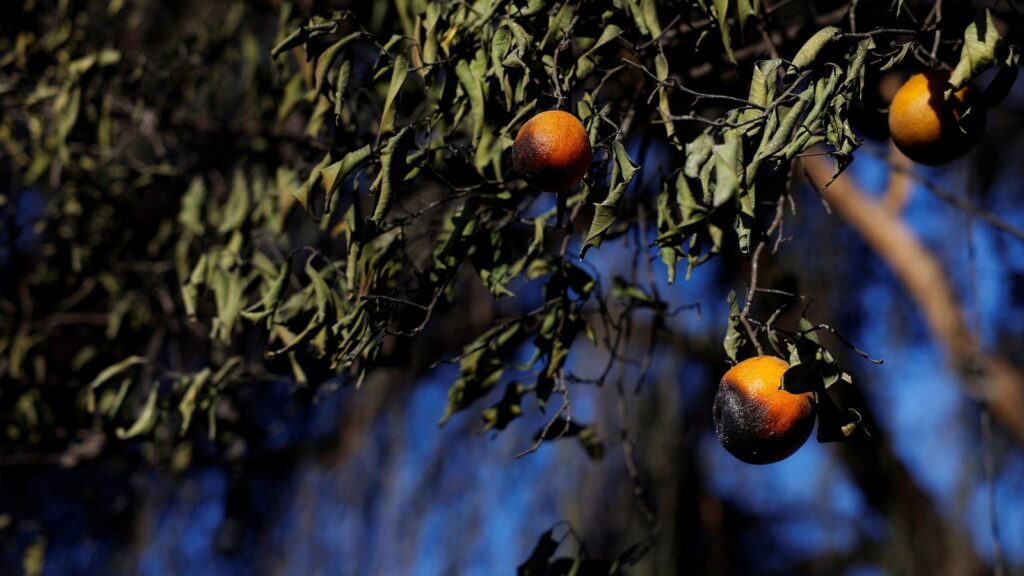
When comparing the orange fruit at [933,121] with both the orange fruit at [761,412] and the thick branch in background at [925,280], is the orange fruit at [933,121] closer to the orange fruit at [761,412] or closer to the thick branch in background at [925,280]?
the orange fruit at [761,412]

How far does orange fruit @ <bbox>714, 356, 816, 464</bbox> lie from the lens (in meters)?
0.88

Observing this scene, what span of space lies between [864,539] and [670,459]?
923 mm

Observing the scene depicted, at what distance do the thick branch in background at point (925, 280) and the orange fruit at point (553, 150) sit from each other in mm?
2028

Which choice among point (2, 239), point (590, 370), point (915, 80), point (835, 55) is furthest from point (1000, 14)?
point (2, 239)

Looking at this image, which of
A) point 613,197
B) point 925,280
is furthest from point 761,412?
point 925,280

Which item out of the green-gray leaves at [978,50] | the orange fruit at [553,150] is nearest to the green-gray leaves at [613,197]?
the orange fruit at [553,150]

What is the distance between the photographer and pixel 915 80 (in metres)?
1.11

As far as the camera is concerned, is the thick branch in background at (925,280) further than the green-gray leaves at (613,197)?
Yes

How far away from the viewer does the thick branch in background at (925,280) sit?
2.84 metres

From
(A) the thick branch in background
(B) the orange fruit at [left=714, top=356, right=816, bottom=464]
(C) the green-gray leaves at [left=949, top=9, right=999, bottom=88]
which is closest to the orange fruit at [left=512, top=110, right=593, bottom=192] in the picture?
(B) the orange fruit at [left=714, top=356, right=816, bottom=464]

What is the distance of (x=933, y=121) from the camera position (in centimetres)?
109

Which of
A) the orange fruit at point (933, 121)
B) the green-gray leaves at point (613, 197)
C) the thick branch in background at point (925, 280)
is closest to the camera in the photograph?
the green-gray leaves at point (613, 197)

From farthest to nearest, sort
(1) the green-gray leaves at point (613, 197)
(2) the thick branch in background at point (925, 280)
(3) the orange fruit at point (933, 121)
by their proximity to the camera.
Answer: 1. (2) the thick branch in background at point (925, 280)
2. (3) the orange fruit at point (933, 121)
3. (1) the green-gray leaves at point (613, 197)

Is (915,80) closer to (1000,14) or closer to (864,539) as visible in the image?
(1000,14)
